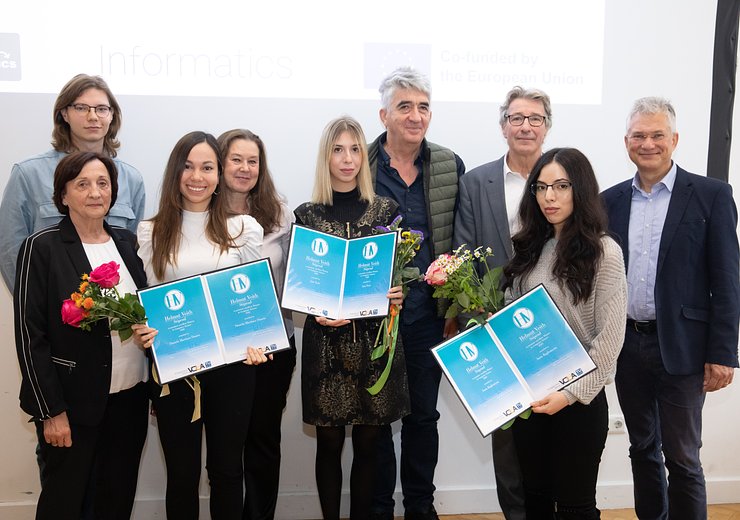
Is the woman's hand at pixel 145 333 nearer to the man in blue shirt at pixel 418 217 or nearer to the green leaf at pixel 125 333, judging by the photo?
the green leaf at pixel 125 333

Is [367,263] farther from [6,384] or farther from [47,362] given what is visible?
[6,384]

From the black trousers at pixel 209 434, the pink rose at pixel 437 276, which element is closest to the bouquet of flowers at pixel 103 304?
the black trousers at pixel 209 434

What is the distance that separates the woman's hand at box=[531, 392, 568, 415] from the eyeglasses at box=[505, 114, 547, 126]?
4.36 ft

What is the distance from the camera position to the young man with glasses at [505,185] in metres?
2.80

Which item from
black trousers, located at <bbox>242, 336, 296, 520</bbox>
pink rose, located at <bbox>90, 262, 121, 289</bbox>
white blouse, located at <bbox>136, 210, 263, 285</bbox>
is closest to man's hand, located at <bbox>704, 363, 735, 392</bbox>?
black trousers, located at <bbox>242, 336, 296, 520</bbox>

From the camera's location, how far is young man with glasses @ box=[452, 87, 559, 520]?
280 cm

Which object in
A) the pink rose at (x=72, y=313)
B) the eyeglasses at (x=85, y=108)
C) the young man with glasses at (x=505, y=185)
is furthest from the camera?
the young man with glasses at (x=505, y=185)

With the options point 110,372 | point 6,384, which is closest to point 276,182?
point 110,372

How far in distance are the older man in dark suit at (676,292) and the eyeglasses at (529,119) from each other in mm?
391

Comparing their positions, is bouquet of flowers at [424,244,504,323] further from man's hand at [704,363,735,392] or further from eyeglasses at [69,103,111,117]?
eyeglasses at [69,103,111,117]

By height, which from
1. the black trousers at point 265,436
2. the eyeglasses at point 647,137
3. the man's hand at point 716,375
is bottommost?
the black trousers at point 265,436

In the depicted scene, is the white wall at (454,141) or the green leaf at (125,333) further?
the white wall at (454,141)

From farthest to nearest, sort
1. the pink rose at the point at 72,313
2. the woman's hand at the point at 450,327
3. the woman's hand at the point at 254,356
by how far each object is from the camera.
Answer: the woman's hand at the point at 450,327, the woman's hand at the point at 254,356, the pink rose at the point at 72,313

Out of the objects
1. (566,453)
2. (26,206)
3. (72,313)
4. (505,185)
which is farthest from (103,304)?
(505,185)
